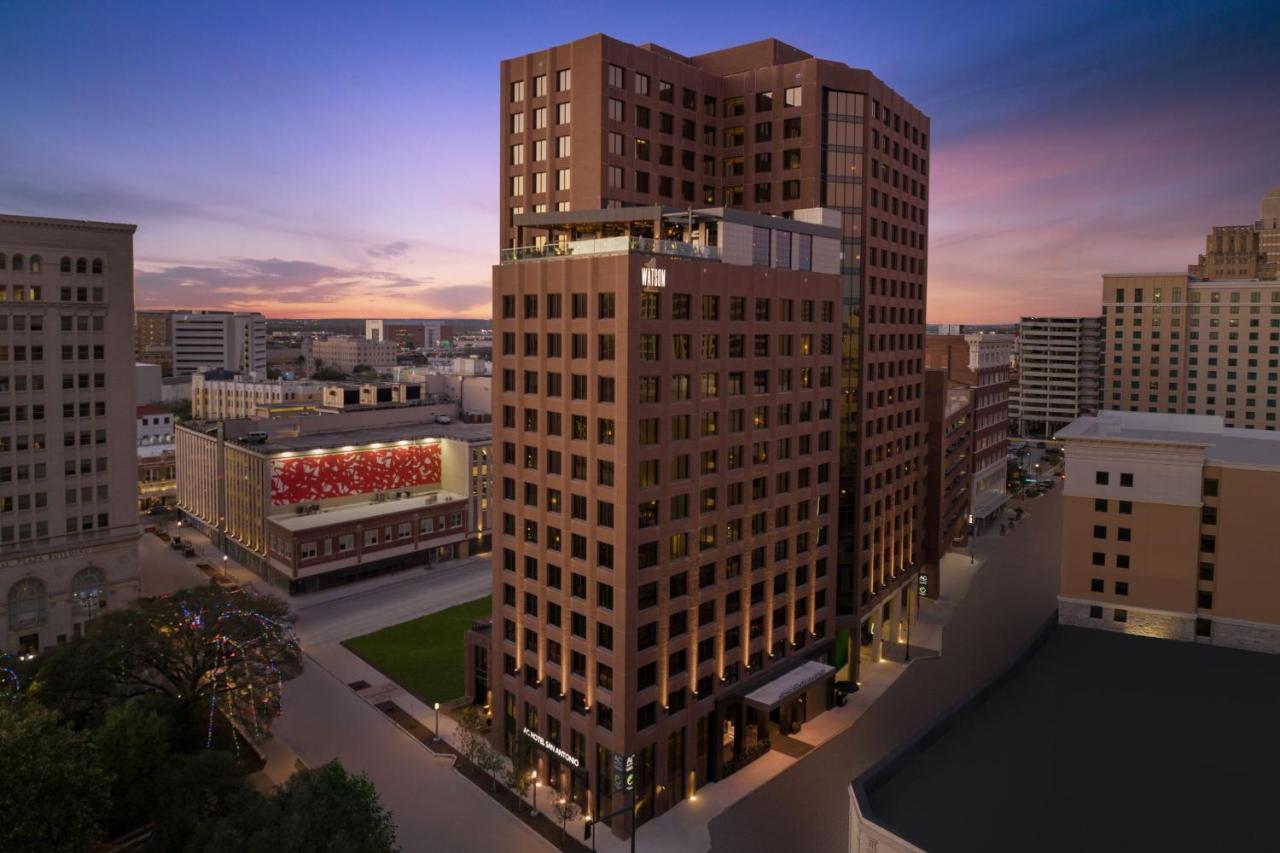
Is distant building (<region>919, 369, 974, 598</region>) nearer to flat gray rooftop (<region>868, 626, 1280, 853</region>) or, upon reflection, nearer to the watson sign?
flat gray rooftop (<region>868, 626, 1280, 853</region>)

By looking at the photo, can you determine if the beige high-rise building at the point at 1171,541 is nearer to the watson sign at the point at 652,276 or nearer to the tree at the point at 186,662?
the watson sign at the point at 652,276

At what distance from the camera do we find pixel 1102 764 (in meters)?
36.0

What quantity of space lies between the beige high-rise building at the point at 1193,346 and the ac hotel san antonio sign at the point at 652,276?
14908 centimetres

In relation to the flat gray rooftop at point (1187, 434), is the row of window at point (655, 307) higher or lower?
higher

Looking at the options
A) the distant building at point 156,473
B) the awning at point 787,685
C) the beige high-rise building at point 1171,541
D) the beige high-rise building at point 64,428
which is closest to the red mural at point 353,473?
the beige high-rise building at point 64,428

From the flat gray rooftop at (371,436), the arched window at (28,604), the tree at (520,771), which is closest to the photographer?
the tree at (520,771)

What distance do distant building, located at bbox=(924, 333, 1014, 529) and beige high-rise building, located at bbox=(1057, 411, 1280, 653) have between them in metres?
63.7

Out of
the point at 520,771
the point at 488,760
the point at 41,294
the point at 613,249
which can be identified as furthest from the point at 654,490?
the point at 41,294

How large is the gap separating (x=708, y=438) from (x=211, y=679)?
39276 millimetres

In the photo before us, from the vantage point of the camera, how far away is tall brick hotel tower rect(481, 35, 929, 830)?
1908 inches

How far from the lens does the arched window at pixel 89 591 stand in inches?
3113

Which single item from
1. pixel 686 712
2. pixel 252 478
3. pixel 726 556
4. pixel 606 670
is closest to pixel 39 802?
pixel 606 670

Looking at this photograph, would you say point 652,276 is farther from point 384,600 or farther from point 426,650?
point 384,600

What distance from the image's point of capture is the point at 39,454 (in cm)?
7712
